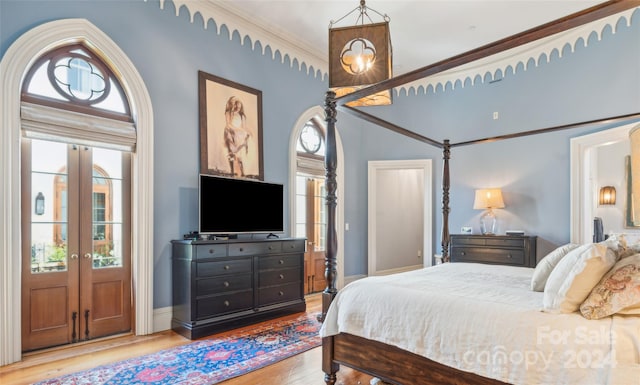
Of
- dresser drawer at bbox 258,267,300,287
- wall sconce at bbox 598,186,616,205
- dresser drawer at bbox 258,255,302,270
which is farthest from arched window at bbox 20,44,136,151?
wall sconce at bbox 598,186,616,205

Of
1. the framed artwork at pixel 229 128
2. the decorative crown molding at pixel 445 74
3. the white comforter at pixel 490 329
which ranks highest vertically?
the decorative crown molding at pixel 445 74

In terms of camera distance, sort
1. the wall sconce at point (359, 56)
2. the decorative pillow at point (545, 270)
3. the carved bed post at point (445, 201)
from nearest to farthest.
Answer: the decorative pillow at point (545, 270), the wall sconce at point (359, 56), the carved bed post at point (445, 201)

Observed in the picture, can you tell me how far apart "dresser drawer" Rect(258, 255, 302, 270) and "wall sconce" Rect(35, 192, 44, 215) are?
203 centimetres

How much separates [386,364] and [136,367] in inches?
75.4

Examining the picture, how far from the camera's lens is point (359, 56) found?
8.79 ft

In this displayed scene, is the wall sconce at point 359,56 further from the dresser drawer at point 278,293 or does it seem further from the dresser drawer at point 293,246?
the dresser drawer at point 278,293

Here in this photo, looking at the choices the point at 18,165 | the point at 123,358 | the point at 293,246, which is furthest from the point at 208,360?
the point at 18,165

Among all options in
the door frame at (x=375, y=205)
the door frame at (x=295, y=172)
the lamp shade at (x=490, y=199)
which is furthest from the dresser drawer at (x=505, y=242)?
the door frame at (x=295, y=172)

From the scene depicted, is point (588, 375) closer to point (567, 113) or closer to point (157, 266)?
point (157, 266)

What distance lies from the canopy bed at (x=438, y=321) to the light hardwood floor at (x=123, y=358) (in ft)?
0.89

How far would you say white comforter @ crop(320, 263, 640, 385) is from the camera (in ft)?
5.10

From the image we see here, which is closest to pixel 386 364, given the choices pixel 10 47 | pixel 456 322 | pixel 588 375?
pixel 456 322

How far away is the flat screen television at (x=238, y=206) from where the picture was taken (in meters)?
3.86

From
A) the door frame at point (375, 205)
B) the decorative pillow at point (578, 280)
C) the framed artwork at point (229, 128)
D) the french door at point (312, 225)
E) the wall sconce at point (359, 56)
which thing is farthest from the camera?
the door frame at point (375, 205)
